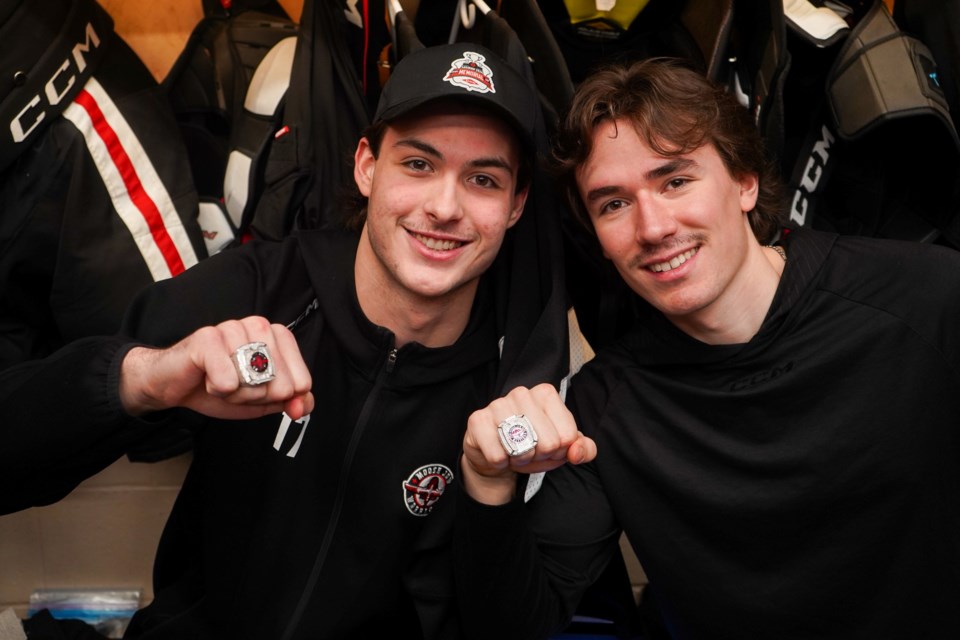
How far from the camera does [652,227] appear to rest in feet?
4.17

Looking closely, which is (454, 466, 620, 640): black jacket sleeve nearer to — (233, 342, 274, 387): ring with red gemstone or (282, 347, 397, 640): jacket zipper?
(282, 347, 397, 640): jacket zipper

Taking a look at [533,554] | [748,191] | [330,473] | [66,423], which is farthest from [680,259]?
[66,423]

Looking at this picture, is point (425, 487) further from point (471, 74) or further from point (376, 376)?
point (471, 74)

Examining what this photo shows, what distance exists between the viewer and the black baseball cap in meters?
1.29

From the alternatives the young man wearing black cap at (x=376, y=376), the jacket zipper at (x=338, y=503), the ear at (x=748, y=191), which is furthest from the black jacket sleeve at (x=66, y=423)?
the ear at (x=748, y=191)

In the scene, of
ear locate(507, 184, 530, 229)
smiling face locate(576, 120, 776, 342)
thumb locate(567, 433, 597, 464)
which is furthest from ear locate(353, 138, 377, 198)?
thumb locate(567, 433, 597, 464)

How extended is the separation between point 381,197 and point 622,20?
68cm

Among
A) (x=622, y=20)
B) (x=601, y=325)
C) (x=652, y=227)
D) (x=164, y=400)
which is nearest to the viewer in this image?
(x=164, y=400)

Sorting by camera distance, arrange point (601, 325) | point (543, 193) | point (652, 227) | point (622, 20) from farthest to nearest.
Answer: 1. point (622, 20)
2. point (601, 325)
3. point (543, 193)
4. point (652, 227)

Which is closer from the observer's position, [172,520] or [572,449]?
[572,449]

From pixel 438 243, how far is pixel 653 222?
33 cm

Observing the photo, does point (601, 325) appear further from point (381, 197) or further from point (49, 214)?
point (49, 214)

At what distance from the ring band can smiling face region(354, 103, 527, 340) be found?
306 mm

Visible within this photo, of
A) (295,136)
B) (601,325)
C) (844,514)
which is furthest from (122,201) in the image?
(844,514)
